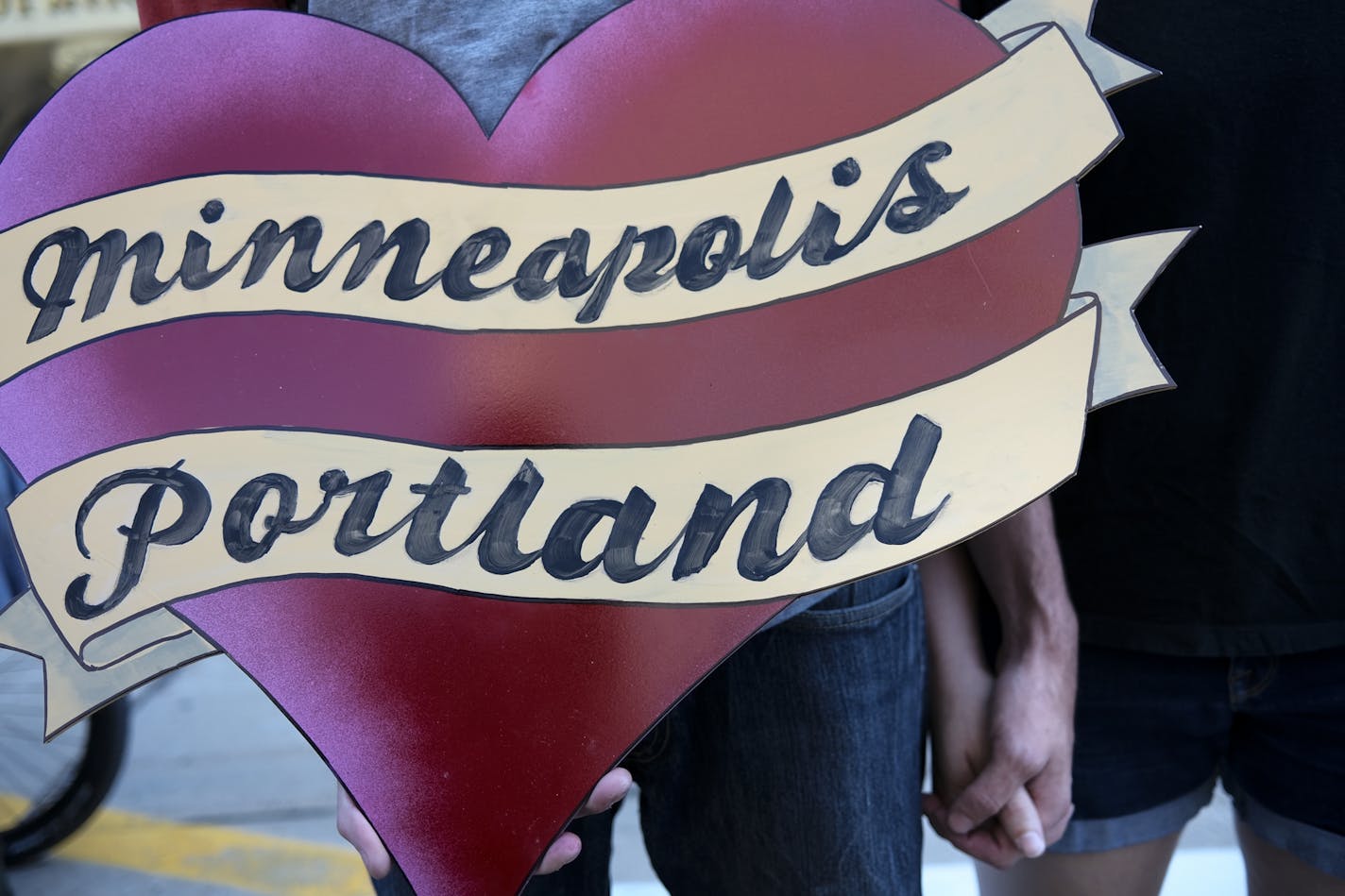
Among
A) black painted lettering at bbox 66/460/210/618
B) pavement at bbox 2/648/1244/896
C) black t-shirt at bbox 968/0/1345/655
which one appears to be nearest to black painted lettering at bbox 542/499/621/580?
black painted lettering at bbox 66/460/210/618

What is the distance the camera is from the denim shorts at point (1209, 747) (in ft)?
3.02

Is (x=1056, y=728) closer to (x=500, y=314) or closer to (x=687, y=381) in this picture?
(x=687, y=381)

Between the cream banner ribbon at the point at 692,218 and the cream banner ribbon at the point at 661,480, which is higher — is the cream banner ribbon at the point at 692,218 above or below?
above

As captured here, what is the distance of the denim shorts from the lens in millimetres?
920

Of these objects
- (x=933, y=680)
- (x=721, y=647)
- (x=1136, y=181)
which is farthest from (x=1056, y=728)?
(x=1136, y=181)

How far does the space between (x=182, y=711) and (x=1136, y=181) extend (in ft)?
9.68

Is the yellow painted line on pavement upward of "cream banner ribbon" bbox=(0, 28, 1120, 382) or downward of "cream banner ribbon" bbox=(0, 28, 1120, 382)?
downward

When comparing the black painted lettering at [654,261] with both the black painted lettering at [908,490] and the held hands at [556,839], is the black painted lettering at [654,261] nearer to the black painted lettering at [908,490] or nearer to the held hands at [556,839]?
the black painted lettering at [908,490]

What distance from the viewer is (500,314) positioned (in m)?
0.69

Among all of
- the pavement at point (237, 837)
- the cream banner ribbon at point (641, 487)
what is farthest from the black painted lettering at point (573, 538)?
the pavement at point (237, 837)

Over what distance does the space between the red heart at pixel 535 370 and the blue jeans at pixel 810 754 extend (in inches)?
5.7

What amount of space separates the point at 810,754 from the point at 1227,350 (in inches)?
18.7

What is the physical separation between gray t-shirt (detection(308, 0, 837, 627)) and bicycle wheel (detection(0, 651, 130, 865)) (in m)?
1.83

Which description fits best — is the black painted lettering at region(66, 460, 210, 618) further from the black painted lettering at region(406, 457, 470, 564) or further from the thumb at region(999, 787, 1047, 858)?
the thumb at region(999, 787, 1047, 858)
